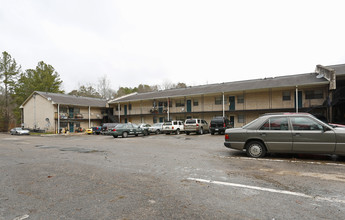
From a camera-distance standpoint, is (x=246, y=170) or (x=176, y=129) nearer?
(x=246, y=170)

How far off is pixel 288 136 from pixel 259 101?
18.7 meters

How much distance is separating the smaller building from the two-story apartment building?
640cm

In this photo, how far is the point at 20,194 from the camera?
391 centimetres

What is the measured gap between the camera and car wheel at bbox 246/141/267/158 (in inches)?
281

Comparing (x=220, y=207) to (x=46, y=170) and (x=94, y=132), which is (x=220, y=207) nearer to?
(x=46, y=170)

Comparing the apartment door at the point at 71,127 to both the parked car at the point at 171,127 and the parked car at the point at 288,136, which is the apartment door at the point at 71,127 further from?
the parked car at the point at 288,136

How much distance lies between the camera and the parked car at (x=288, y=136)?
6227mm

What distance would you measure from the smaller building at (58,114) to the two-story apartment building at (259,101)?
640 cm

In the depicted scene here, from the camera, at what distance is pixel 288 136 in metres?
6.68

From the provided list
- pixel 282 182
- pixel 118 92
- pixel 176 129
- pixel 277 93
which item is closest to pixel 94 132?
pixel 176 129

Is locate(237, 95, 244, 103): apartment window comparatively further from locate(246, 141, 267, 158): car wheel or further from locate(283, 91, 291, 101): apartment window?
locate(246, 141, 267, 158): car wheel

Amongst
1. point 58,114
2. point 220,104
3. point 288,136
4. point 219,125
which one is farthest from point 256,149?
point 58,114

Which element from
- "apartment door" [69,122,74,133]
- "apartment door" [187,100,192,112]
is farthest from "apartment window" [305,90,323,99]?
"apartment door" [69,122,74,133]

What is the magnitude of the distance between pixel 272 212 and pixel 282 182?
1703mm
